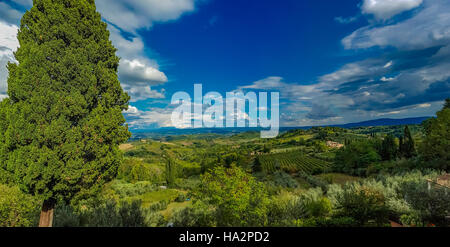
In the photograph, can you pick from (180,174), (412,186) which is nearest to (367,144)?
(412,186)

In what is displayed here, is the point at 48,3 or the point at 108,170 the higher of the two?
the point at 48,3

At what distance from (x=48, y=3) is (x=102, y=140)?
16.4ft

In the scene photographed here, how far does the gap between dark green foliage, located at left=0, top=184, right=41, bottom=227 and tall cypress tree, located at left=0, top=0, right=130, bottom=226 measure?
460mm

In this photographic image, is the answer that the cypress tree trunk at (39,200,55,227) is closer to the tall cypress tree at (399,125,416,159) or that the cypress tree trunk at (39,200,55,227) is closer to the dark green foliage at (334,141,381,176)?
the dark green foliage at (334,141,381,176)

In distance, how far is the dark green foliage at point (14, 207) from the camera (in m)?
6.17

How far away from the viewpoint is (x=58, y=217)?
7.47 m

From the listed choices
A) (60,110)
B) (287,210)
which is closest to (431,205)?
(287,210)

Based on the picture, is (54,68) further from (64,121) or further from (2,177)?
(2,177)

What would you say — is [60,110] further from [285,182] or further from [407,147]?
[407,147]

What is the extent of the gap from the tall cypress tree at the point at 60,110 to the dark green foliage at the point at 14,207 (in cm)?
46

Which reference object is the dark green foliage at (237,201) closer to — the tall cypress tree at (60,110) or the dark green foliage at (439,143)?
the tall cypress tree at (60,110)

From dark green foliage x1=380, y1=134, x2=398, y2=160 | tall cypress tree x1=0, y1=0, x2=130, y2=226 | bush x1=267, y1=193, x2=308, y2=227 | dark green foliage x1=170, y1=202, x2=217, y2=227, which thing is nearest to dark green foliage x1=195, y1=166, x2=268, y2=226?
dark green foliage x1=170, y1=202, x2=217, y2=227

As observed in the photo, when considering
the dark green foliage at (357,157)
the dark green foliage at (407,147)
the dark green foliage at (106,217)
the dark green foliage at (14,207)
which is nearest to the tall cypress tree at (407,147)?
the dark green foliage at (407,147)

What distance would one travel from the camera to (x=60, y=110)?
621 cm
